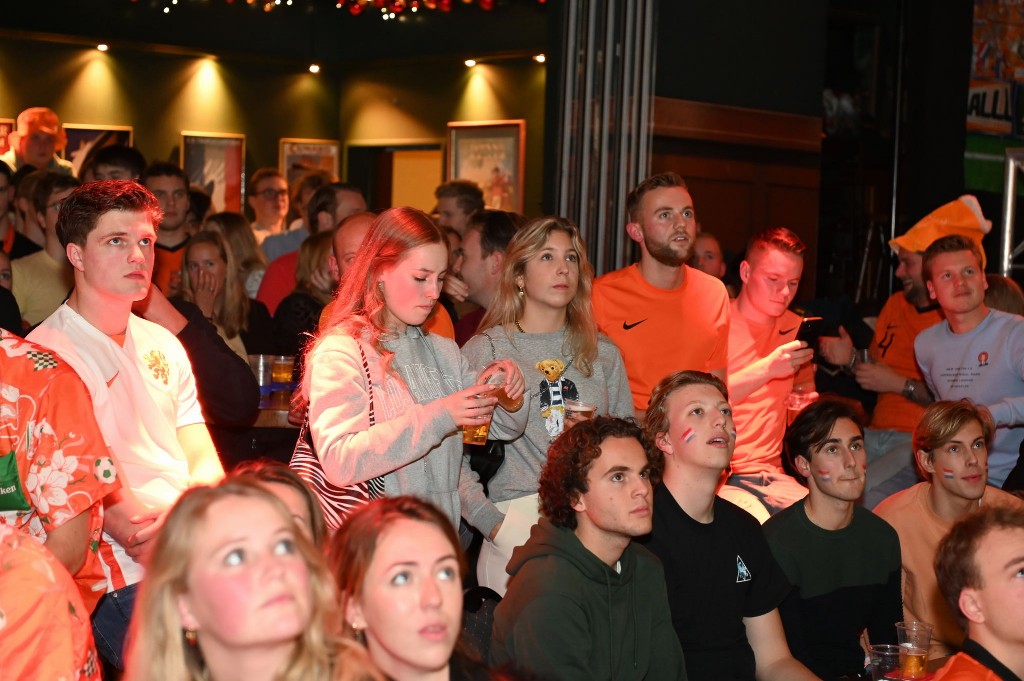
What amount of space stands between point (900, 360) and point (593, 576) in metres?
3.55

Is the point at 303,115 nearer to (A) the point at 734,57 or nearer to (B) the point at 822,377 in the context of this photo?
(A) the point at 734,57

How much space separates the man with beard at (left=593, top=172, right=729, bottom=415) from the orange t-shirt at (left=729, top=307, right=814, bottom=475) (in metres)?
0.32

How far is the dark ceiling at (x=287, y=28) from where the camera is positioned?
35.1 feet

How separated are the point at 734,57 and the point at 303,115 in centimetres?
586

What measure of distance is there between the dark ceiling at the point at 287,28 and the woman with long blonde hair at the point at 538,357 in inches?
280

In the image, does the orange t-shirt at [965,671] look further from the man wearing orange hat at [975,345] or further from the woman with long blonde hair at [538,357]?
the man wearing orange hat at [975,345]

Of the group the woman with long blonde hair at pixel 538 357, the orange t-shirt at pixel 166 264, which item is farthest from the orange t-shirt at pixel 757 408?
the orange t-shirt at pixel 166 264

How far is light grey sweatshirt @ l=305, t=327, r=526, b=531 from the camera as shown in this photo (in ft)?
10.4

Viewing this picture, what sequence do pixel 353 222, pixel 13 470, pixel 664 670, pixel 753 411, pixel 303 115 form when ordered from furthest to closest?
pixel 303 115 → pixel 753 411 → pixel 353 222 → pixel 664 670 → pixel 13 470

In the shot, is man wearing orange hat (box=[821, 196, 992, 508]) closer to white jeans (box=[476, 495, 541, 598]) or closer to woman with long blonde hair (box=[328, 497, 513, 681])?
white jeans (box=[476, 495, 541, 598])

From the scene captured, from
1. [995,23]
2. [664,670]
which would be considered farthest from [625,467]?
[995,23]

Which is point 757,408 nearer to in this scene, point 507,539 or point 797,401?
point 797,401

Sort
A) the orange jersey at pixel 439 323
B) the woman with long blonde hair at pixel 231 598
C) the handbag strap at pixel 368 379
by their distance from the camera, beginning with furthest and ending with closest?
the orange jersey at pixel 439 323, the handbag strap at pixel 368 379, the woman with long blonde hair at pixel 231 598

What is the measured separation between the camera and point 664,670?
10.7 feet
